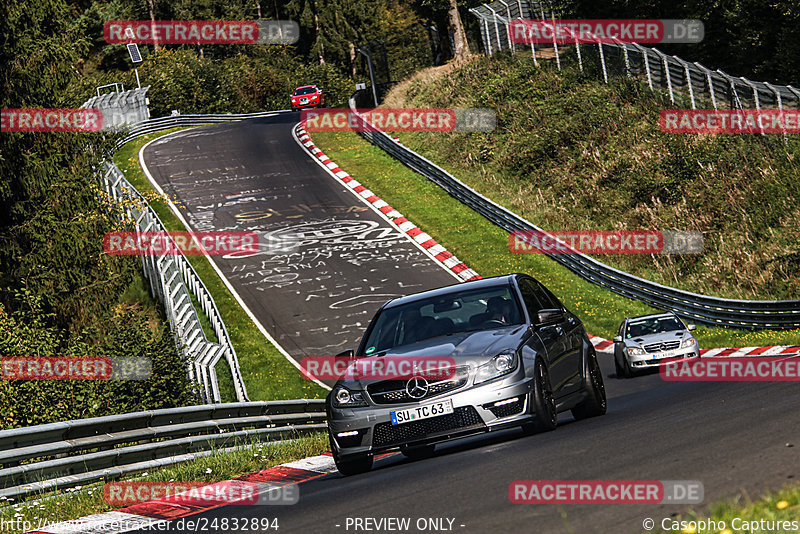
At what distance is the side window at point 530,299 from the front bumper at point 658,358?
32.3 feet

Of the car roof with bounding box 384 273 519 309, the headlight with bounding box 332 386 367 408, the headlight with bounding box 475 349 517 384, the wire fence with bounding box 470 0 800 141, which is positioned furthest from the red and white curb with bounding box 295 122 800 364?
the headlight with bounding box 332 386 367 408

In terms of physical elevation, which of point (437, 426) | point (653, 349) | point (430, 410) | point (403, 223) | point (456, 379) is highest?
point (456, 379)

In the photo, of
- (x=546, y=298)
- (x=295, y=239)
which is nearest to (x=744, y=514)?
(x=546, y=298)

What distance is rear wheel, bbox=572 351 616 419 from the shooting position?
10.6m

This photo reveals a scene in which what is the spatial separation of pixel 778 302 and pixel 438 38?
38174 mm

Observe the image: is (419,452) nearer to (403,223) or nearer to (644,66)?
(403,223)

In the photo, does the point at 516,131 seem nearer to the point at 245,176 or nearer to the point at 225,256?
the point at 245,176

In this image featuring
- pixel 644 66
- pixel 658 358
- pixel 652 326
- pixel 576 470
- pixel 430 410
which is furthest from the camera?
pixel 644 66

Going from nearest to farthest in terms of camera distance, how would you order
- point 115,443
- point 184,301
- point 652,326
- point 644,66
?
point 115,443 → point 652,326 → point 184,301 → point 644,66

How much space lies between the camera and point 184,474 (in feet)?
30.6

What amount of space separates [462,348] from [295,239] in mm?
24906

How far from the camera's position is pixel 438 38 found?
5753 cm

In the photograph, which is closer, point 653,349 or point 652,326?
point 653,349

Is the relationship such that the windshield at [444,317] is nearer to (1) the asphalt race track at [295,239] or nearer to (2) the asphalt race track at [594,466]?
(2) the asphalt race track at [594,466]
